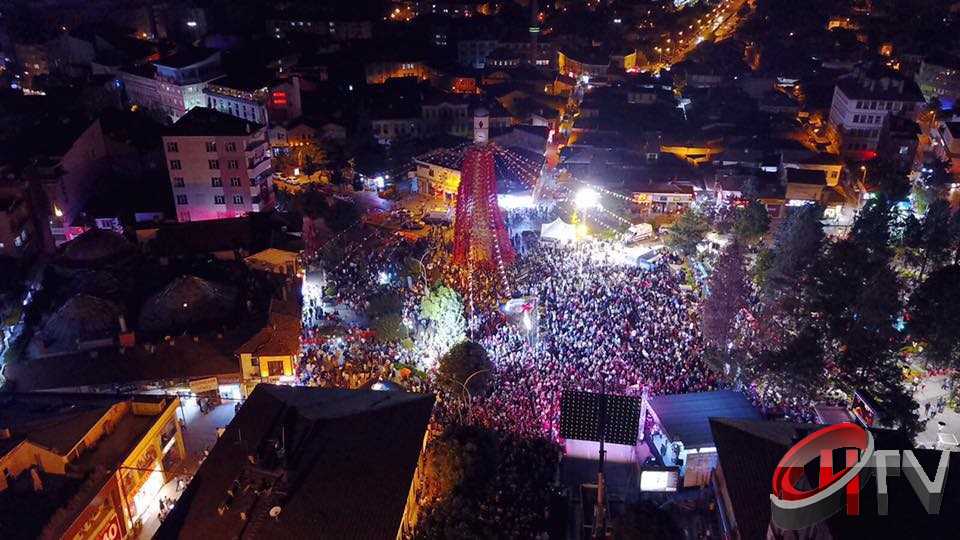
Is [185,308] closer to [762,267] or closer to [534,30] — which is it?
[762,267]

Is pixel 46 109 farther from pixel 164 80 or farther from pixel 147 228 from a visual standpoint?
pixel 147 228

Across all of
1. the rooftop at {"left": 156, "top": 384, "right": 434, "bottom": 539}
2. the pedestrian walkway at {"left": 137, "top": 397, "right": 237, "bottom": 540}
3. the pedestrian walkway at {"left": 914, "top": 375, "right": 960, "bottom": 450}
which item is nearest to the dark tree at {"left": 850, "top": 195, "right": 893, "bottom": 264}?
the pedestrian walkway at {"left": 914, "top": 375, "right": 960, "bottom": 450}

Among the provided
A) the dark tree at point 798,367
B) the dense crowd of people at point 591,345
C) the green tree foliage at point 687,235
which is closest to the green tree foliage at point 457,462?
the dense crowd of people at point 591,345

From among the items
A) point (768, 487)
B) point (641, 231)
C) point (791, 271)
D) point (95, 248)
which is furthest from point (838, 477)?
point (95, 248)

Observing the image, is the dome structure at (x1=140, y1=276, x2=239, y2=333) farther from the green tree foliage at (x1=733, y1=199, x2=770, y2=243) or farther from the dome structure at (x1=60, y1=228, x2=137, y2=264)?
the green tree foliage at (x1=733, y1=199, x2=770, y2=243)

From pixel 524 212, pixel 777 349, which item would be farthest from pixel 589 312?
pixel 524 212

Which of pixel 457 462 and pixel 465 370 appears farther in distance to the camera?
pixel 465 370
